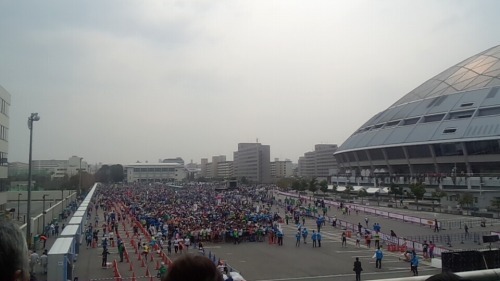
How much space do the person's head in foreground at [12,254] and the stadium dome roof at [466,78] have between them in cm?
6425

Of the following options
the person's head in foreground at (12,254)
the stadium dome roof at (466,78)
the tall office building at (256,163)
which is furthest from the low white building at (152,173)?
the person's head in foreground at (12,254)

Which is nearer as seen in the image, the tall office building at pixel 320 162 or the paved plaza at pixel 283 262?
the paved plaza at pixel 283 262

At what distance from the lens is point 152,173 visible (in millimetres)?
167375

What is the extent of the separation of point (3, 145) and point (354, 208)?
31315 mm

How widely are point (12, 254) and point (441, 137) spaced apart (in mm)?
55762

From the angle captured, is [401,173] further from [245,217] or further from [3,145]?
[3,145]

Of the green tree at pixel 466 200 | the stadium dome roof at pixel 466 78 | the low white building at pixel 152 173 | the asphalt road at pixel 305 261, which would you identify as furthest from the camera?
the low white building at pixel 152 173

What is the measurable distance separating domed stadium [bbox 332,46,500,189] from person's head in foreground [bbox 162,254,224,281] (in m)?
48.2

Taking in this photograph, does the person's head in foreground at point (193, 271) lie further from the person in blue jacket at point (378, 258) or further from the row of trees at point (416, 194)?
the row of trees at point (416, 194)

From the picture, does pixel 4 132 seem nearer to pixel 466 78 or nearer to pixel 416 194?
pixel 416 194

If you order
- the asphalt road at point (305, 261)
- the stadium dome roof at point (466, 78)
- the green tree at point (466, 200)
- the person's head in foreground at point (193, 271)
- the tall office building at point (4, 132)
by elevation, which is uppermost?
the stadium dome roof at point (466, 78)

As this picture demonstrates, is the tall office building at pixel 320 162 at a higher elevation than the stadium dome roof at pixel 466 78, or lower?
lower

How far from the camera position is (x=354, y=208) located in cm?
4322

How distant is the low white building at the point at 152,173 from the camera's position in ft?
542
